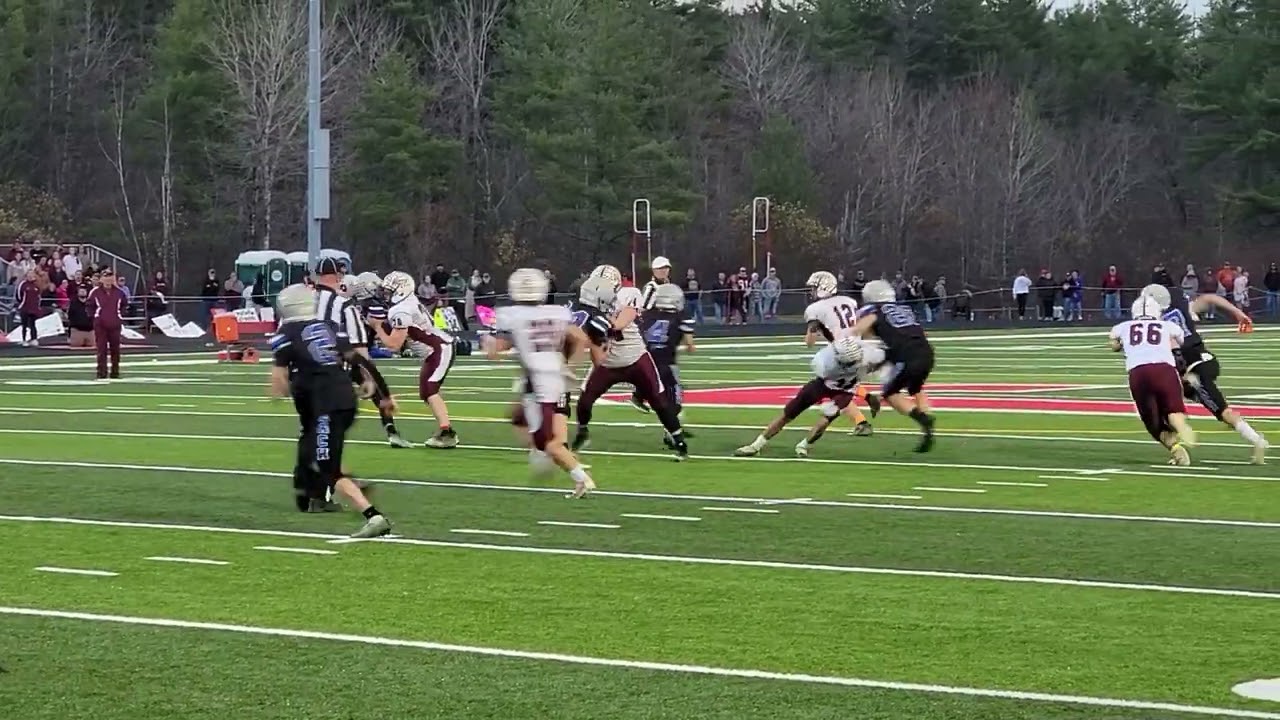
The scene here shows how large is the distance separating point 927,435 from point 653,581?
7.85 metres

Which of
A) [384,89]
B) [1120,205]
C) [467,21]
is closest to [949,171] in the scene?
[1120,205]

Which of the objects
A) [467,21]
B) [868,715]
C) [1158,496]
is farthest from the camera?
[467,21]

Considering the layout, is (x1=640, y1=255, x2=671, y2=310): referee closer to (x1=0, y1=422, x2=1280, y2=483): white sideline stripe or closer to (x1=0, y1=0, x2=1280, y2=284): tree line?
(x1=0, y1=422, x2=1280, y2=483): white sideline stripe

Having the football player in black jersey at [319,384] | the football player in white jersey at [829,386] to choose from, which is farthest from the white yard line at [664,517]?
the football player in white jersey at [829,386]

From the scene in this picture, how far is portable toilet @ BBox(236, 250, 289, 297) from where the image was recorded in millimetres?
51094

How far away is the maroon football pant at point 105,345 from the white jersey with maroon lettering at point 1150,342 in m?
17.2

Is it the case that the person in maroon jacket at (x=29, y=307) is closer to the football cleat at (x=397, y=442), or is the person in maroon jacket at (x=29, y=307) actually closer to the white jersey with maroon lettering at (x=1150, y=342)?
the football cleat at (x=397, y=442)

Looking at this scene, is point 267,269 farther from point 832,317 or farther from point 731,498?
point 731,498

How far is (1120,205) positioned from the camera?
85.6 meters

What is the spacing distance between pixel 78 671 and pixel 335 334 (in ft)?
15.3

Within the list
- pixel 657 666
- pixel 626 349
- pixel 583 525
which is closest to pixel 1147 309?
pixel 626 349

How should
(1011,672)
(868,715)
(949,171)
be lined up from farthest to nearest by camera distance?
(949,171) < (1011,672) < (868,715)

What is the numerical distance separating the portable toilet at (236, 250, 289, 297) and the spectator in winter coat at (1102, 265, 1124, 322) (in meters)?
21.0

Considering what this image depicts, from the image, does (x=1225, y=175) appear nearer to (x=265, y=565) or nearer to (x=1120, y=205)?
(x=1120, y=205)
